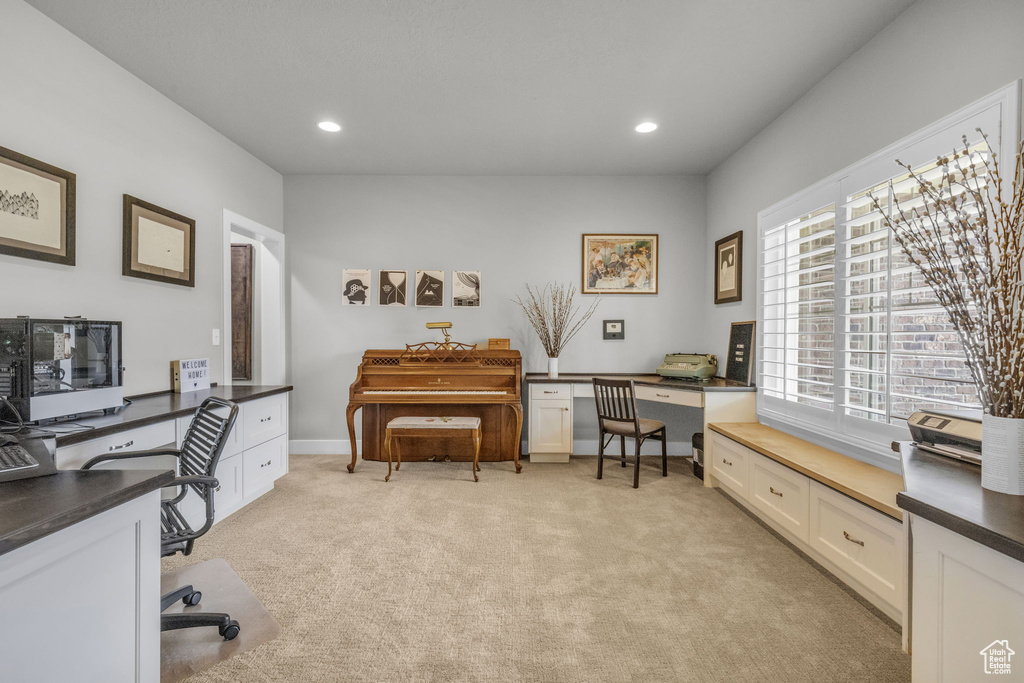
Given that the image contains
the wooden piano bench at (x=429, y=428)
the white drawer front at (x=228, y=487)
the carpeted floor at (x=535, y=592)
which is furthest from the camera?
the wooden piano bench at (x=429, y=428)

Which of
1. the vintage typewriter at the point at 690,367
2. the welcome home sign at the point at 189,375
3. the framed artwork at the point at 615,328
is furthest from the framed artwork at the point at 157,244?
the vintage typewriter at the point at 690,367

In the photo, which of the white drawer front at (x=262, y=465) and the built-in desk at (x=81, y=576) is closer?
the built-in desk at (x=81, y=576)

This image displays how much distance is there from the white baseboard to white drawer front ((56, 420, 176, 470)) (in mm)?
2045

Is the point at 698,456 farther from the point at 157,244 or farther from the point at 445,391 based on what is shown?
the point at 157,244

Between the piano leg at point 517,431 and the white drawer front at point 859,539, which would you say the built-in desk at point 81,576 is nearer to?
the white drawer front at point 859,539

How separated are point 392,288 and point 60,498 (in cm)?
354

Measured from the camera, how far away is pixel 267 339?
4395 mm

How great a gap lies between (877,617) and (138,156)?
4514mm

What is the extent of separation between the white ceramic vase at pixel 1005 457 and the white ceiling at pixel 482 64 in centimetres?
198

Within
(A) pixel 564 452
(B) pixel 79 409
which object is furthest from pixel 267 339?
(A) pixel 564 452

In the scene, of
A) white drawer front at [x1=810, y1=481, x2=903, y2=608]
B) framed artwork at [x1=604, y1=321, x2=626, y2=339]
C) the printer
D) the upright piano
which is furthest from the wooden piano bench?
the printer

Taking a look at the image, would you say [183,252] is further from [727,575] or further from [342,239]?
[727,575]

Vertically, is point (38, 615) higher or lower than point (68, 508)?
lower

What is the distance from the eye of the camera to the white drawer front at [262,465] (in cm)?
311
